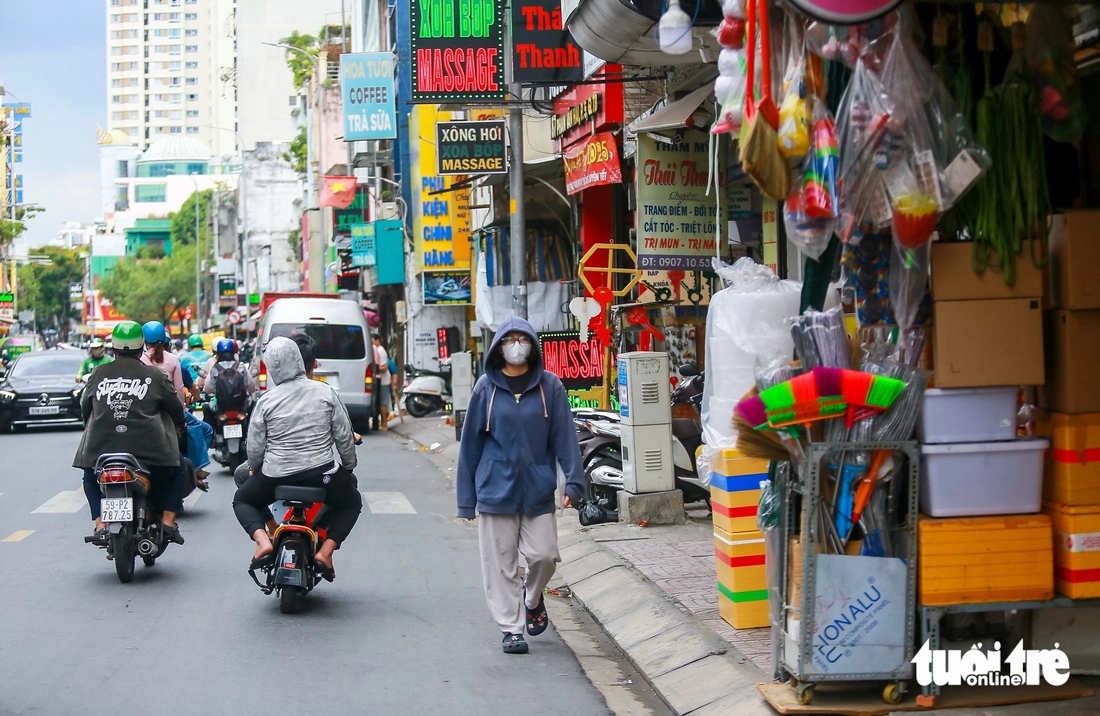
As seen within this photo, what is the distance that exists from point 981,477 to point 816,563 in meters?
0.81

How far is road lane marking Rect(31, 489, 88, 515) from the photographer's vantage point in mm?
12898

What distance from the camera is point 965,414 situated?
5391 millimetres

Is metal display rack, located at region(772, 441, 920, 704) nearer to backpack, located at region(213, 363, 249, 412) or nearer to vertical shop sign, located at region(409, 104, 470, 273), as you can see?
backpack, located at region(213, 363, 249, 412)

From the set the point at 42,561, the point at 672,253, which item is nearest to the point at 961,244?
the point at 672,253

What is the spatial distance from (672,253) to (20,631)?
6785mm

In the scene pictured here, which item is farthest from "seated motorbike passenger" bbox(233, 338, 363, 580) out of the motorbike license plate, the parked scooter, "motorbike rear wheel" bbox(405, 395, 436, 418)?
"motorbike rear wheel" bbox(405, 395, 436, 418)

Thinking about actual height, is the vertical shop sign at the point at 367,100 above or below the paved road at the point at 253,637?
above

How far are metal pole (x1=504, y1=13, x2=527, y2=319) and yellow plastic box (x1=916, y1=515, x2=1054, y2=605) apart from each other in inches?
425

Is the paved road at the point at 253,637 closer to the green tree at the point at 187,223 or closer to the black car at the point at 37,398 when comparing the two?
the black car at the point at 37,398

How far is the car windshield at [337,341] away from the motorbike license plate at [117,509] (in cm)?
1317

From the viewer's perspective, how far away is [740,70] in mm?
5664

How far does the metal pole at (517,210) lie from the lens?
1612 cm

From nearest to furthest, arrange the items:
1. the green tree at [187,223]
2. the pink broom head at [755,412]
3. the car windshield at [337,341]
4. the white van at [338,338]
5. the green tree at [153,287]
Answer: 1. the pink broom head at [755,412]
2. the white van at [338,338]
3. the car windshield at [337,341]
4. the green tree at [153,287]
5. the green tree at [187,223]

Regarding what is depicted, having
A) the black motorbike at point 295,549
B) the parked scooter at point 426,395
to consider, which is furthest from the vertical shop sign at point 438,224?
the black motorbike at point 295,549
